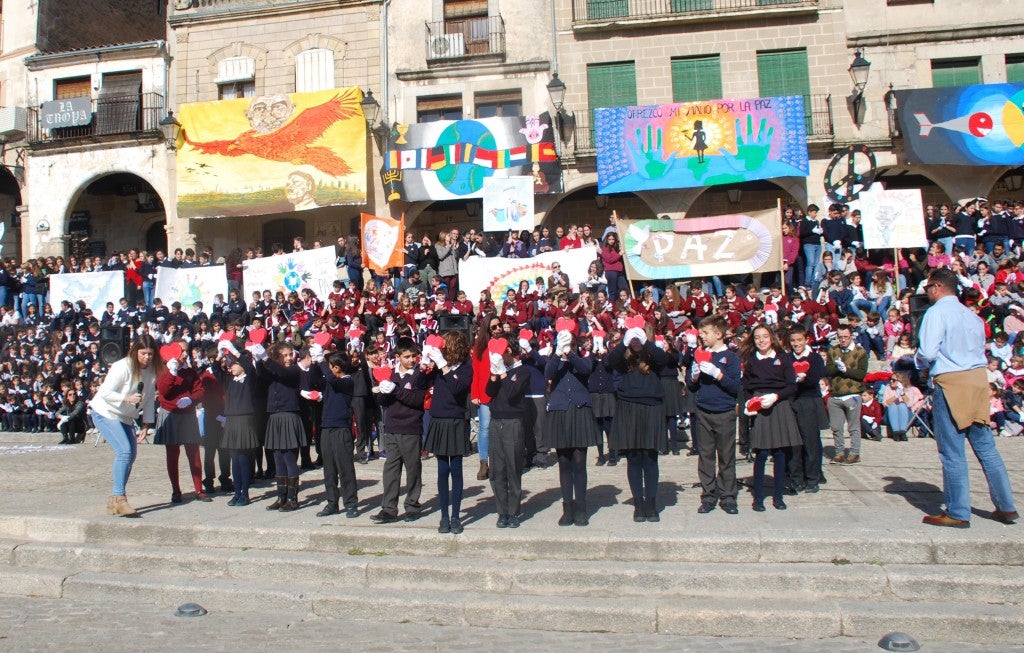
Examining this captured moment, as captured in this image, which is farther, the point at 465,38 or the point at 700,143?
the point at 465,38

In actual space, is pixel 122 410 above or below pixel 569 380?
below

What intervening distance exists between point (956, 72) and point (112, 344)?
2105 centimetres

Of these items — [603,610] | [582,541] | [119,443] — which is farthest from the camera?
[119,443]

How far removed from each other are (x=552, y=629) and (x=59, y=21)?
28.9 meters

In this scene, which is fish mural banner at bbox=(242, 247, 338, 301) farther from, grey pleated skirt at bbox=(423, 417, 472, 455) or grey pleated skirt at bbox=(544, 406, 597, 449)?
grey pleated skirt at bbox=(544, 406, 597, 449)

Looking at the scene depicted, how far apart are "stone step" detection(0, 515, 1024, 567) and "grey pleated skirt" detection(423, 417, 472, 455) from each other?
700 mm

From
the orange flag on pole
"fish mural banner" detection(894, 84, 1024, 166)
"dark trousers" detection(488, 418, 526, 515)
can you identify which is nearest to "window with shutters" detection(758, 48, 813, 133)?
"fish mural banner" detection(894, 84, 1024, 166)

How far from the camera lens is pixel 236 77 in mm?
23609

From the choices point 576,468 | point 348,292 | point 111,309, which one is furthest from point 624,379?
point 111,309

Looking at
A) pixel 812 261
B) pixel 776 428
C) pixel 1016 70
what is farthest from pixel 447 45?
pixel 776 428

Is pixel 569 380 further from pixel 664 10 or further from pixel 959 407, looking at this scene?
pixel 664 10

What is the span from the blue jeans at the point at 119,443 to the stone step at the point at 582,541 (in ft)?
1.28

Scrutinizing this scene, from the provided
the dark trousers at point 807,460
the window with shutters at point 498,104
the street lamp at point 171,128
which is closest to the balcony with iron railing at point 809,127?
the window with shutters at point 498,104

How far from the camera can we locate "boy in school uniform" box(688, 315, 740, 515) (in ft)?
24.6
